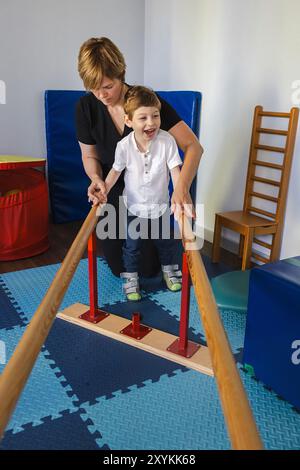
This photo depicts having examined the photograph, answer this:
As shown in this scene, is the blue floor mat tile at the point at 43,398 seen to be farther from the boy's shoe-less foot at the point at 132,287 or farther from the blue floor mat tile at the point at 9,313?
the boy's shoe-less foot at the point at 132,287

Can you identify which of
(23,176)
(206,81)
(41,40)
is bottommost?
(23,176)

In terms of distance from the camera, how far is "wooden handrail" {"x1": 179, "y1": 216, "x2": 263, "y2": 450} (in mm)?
688

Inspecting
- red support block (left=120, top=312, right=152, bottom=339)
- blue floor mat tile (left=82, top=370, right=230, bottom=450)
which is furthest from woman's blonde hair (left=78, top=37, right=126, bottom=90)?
blue floor mat tile (left=82, top=370, right=230, bottom=450)

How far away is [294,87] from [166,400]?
197 centimetres

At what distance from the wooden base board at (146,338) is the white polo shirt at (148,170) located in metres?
0.60

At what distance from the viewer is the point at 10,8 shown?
10.7ft

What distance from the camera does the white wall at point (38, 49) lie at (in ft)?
10.9

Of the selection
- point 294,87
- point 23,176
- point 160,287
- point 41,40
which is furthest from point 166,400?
point 41,40

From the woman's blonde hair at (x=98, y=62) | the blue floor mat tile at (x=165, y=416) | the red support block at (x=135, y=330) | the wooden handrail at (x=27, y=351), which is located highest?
the woman's blonde hair at (x=98, y=62)

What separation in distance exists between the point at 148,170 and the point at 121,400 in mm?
1097

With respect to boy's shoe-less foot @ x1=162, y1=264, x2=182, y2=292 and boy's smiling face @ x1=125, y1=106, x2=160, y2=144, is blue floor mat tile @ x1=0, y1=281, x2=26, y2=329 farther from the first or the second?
boy's smiling face @ x1=125, y1=106, x2=160, y2=144

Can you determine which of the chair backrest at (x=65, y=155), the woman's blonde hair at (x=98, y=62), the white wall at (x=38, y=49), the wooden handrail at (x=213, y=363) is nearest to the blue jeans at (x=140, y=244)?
the woman's blonde hair at (x=98, y=62)

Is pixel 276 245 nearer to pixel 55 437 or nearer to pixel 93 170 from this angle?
pixel 93 170
